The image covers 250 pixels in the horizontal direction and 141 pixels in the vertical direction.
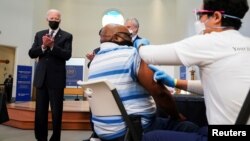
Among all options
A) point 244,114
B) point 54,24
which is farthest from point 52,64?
point 244,114

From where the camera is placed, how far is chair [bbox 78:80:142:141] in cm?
102

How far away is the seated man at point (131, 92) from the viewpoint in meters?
1.10

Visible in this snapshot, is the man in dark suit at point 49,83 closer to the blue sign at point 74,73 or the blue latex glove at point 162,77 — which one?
the blue latex glove at point 162,77

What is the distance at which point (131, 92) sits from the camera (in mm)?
1126

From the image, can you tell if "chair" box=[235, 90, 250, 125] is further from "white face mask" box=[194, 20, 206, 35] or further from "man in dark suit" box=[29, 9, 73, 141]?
"man in dark suit" box=[29, 9, 73, 141]

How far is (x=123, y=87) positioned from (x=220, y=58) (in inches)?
17.1

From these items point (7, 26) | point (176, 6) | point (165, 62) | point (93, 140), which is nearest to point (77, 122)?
point (93, 140)

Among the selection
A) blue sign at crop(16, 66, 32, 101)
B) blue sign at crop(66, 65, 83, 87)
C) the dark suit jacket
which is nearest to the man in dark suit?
the dark suit jacket

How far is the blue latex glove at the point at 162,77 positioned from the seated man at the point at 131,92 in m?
0.04

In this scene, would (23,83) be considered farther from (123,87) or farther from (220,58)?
(220,58)

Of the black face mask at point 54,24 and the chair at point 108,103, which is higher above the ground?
the black face mask at point 54,24

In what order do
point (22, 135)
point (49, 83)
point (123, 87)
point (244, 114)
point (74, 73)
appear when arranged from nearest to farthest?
point (244, 114), point (123, 87), point (49, 83), point (22, 135), point (74, 73)

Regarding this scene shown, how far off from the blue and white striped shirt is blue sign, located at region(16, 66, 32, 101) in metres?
6.43

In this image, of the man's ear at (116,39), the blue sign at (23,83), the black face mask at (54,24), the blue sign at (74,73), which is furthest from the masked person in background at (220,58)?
the blue sign at (74,73)
